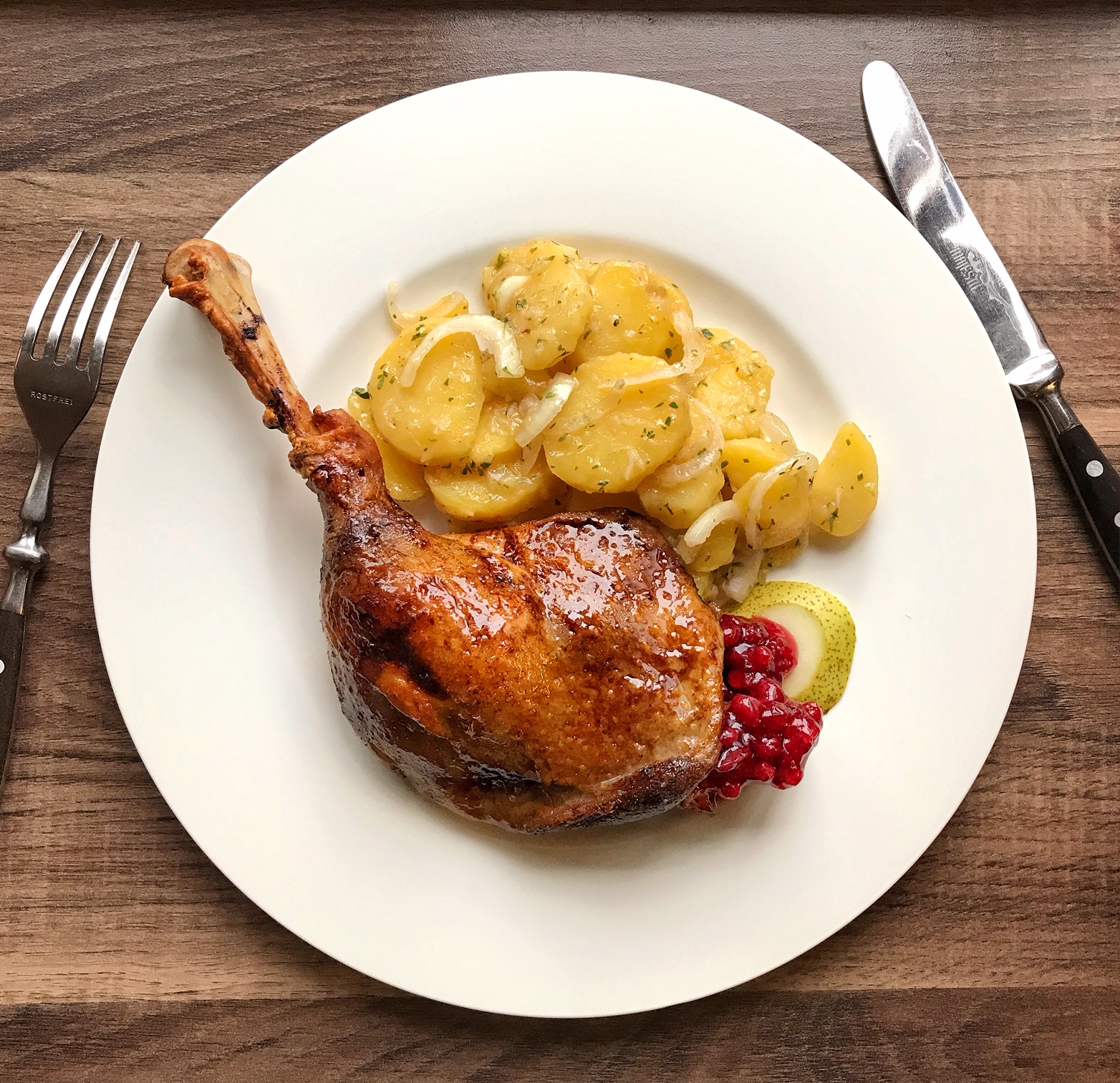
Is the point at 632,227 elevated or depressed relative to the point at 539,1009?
elevated

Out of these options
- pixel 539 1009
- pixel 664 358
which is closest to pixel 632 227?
pixel 664 358

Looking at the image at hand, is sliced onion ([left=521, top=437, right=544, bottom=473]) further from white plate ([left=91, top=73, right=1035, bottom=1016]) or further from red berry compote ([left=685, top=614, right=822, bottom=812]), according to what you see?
red berry compote ([left=685, top=614, right=822, bottom=812])

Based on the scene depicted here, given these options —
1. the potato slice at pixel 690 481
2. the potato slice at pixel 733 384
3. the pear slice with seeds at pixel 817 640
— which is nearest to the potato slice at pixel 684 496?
the potato slice at pixel 690 481

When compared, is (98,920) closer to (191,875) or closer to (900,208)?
(191,875)

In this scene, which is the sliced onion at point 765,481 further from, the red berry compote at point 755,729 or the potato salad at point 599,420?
the red berry compote at point 755,729

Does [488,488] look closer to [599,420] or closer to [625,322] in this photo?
[599,420]
